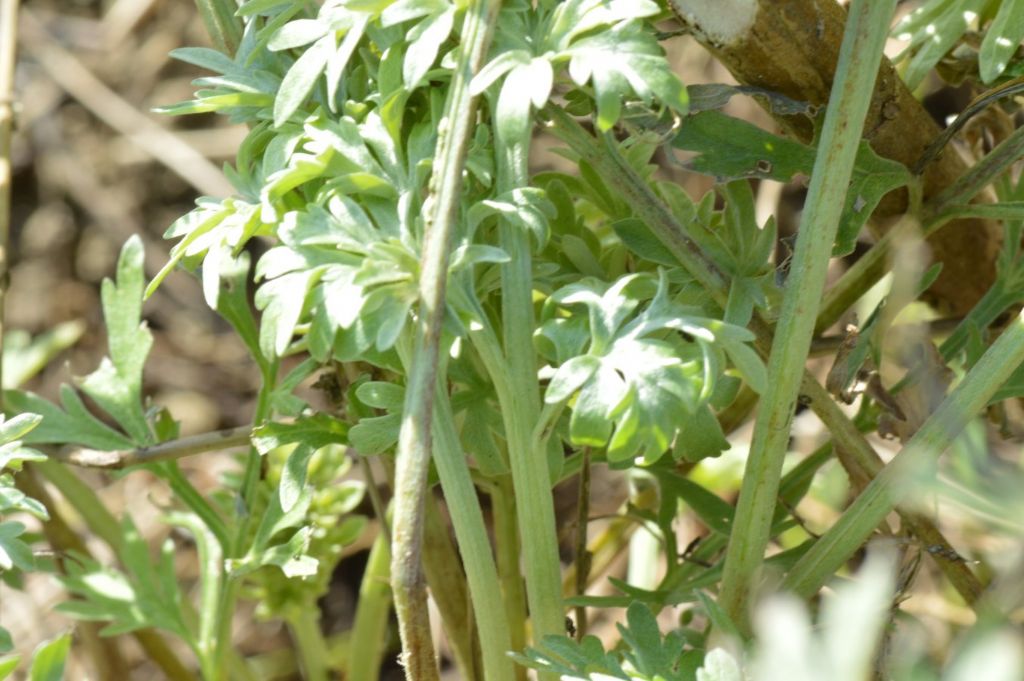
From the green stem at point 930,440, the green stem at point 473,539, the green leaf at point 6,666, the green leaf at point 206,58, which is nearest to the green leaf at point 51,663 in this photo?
the green leaf at point 6,666

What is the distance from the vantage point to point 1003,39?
761mm

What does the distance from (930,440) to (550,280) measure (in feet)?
0.83

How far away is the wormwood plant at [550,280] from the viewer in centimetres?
61

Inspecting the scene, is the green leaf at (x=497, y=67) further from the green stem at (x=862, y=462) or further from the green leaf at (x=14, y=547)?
the green leaf at (x=14, y=547)

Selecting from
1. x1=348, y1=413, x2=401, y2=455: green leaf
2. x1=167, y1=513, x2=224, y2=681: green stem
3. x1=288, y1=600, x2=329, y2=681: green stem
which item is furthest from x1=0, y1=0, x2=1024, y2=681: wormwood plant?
x1=288, y1=600, x2=329, y2=681: green stem

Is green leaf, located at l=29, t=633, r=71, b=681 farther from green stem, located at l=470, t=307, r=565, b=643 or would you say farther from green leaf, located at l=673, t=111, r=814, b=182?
green leaf, located at l=673, t=111, r=814, b=182

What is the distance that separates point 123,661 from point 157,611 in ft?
0.59

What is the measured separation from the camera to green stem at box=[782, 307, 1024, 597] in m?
0.66

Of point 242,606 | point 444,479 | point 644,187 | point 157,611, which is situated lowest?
point 242,606

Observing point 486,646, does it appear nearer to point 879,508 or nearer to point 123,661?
point 879,508

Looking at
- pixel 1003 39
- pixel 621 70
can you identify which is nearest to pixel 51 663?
pixel 621 70

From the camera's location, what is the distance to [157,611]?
1040mm

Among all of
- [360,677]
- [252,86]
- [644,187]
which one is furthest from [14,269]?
[644,187]

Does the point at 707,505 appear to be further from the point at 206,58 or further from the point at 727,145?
the point at 206,58
